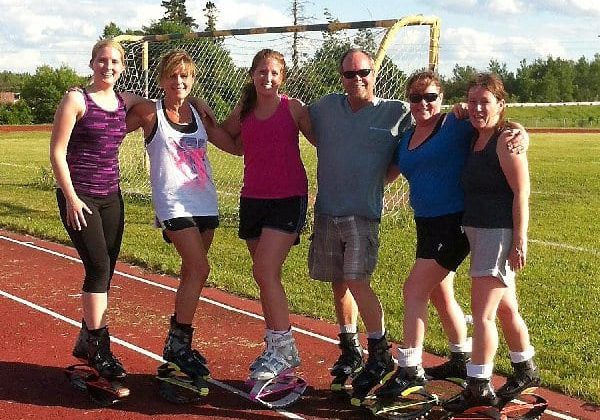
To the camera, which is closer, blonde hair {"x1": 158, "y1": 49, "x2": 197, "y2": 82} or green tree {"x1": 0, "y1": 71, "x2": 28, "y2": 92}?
blonde hair {"x1": 158, "y1": 49, "x2": 197, "y2": 82}

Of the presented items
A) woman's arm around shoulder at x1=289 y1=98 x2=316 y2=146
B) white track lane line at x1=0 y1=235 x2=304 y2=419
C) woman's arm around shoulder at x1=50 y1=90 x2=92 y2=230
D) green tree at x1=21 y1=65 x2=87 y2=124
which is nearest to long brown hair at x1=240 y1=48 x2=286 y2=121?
woman's arm around shoulder at x1=289 y1=98 x2=316 y2=146

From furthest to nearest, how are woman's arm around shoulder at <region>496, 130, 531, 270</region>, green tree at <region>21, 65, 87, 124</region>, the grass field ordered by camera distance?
green tree at <region>21, 65, 87, 124</region> < the grass field < woman's arm around shoulder at <region>496, 130, 531, 270</region>

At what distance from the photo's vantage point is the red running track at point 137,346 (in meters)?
4.66

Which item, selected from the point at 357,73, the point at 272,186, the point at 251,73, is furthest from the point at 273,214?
the point at 357,73

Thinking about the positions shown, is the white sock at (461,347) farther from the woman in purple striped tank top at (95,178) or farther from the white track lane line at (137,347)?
the woman in purple striped tank top at (95,178)

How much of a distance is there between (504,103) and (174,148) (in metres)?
1.90

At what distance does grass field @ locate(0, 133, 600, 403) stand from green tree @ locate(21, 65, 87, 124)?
55861 millimetres

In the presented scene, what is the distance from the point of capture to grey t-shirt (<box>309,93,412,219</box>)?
4.61 metres

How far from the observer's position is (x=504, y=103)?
4301mm

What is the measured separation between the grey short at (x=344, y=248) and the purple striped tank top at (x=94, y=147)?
50.1 inches

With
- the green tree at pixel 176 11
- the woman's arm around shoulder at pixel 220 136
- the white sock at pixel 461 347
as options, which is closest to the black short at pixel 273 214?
the woman's arm around shoulder at pixel 220 136

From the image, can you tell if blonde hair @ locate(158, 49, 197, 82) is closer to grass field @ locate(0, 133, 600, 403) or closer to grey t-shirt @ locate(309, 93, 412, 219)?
grey t-shirt @ locate(309, 93, 412, 219)

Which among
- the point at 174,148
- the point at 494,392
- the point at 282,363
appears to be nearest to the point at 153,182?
the point at 174,148

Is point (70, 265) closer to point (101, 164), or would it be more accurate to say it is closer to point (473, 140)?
point (101, 164)
